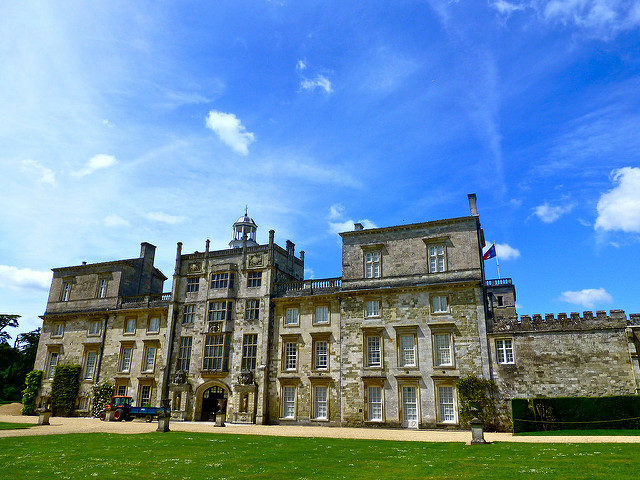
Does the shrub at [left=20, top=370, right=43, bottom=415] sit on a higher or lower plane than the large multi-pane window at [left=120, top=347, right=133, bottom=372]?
lower

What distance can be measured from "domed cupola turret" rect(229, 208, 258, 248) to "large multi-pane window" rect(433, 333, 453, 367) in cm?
2107

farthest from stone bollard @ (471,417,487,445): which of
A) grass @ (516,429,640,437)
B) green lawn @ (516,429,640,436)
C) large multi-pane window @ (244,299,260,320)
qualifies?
large multi-pane window @ (244,299,260,320)

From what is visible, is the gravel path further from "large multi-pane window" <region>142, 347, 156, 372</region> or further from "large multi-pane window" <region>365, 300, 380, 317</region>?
→ "large multi-pane window" <region>365, 300, 380, 317</region>

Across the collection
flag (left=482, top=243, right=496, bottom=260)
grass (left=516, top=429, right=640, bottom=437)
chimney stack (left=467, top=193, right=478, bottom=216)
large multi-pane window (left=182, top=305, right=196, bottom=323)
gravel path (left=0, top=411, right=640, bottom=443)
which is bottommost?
gravel path (left=0, top=411, right=640, bottom=443)

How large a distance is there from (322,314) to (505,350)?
13.4 meters

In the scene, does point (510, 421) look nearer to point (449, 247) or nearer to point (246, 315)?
point (449, 247)

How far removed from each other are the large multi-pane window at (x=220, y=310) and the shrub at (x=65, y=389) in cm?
1485

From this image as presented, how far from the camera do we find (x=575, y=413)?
27.0m

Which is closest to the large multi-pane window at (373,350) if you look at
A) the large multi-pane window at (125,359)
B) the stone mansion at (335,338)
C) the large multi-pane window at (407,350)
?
the stone mansion at (335,338)

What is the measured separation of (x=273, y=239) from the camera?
40.2 m

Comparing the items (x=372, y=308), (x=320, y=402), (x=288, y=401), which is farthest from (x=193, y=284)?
(x=372, y=308)

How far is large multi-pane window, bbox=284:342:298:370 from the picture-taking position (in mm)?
36469

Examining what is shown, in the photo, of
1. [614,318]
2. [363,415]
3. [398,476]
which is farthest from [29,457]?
[614,318]

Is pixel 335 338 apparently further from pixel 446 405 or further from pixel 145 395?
pixel 145 395
